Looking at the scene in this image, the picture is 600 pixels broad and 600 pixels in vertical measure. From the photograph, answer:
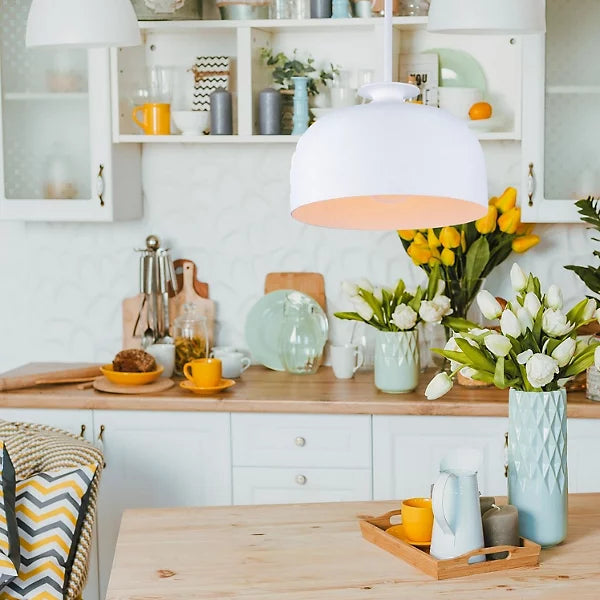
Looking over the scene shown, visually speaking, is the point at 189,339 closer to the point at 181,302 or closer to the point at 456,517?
the point at 181,302

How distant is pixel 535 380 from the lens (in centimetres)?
213

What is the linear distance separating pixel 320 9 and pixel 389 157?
7.18ft

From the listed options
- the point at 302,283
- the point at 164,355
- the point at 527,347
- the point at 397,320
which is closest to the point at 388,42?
the point at 527,347

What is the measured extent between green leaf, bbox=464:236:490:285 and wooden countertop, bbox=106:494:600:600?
1.22m

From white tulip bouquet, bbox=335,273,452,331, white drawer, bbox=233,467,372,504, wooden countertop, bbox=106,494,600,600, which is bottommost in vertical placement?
white drawer, bbox=233,467,372,504

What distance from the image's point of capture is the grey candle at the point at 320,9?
3.53 m

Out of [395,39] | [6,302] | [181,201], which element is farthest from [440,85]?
[6,302]

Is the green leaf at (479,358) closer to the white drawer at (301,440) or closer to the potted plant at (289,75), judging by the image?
the white drawer at (301,440)

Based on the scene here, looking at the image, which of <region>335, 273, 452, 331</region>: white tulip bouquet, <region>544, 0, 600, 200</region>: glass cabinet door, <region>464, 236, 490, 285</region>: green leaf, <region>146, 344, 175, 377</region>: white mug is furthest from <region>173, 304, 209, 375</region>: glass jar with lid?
<region>544, 0, 600, 200</region>: glass cabinet door

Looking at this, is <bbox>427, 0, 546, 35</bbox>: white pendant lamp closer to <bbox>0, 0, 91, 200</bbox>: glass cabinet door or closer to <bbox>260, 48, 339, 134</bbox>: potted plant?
<bbox>260, 48, 339, 134</bbox>: potted plant

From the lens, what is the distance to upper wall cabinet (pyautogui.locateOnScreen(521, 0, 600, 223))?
3.37 meters

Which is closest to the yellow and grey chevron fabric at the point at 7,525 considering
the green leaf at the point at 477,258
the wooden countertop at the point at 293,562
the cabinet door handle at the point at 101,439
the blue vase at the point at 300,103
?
the wooden countertop at the point at 293,562

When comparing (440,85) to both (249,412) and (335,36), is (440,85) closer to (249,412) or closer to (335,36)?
(335,36)

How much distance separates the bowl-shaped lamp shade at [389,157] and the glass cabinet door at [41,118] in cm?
216
